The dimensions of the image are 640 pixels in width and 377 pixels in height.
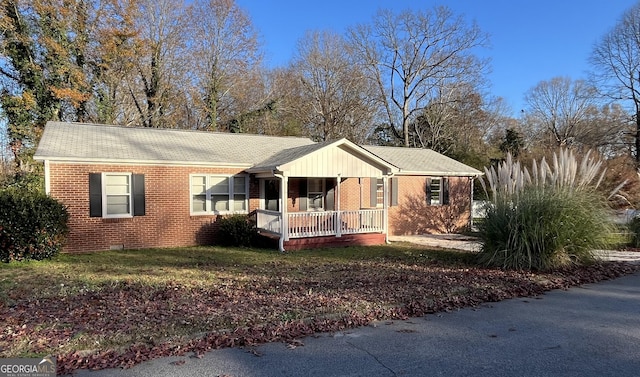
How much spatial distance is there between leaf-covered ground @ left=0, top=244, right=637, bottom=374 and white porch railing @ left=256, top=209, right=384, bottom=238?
5.85 feet

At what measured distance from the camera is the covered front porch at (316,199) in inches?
475

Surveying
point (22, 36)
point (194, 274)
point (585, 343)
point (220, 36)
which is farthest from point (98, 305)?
point (220, 36)

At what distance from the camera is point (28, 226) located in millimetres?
9523

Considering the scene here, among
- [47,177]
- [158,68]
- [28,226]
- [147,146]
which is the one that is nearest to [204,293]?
[28,226]

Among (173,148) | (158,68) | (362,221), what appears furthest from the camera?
(158,68)

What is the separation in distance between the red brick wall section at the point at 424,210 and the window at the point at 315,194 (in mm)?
2985

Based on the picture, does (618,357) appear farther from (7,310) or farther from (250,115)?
(250,115)

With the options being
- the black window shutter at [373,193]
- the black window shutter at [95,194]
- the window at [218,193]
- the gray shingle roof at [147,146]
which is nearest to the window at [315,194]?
the gray shingle roof at [147,146]

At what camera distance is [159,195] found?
12492 mm

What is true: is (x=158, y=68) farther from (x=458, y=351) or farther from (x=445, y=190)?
(x=458, y=351)

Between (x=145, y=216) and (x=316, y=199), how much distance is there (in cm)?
614

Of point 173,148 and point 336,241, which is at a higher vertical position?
point 173,148

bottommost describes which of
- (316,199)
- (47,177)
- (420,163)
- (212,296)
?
(212,296)

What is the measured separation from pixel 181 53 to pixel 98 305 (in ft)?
82.6
